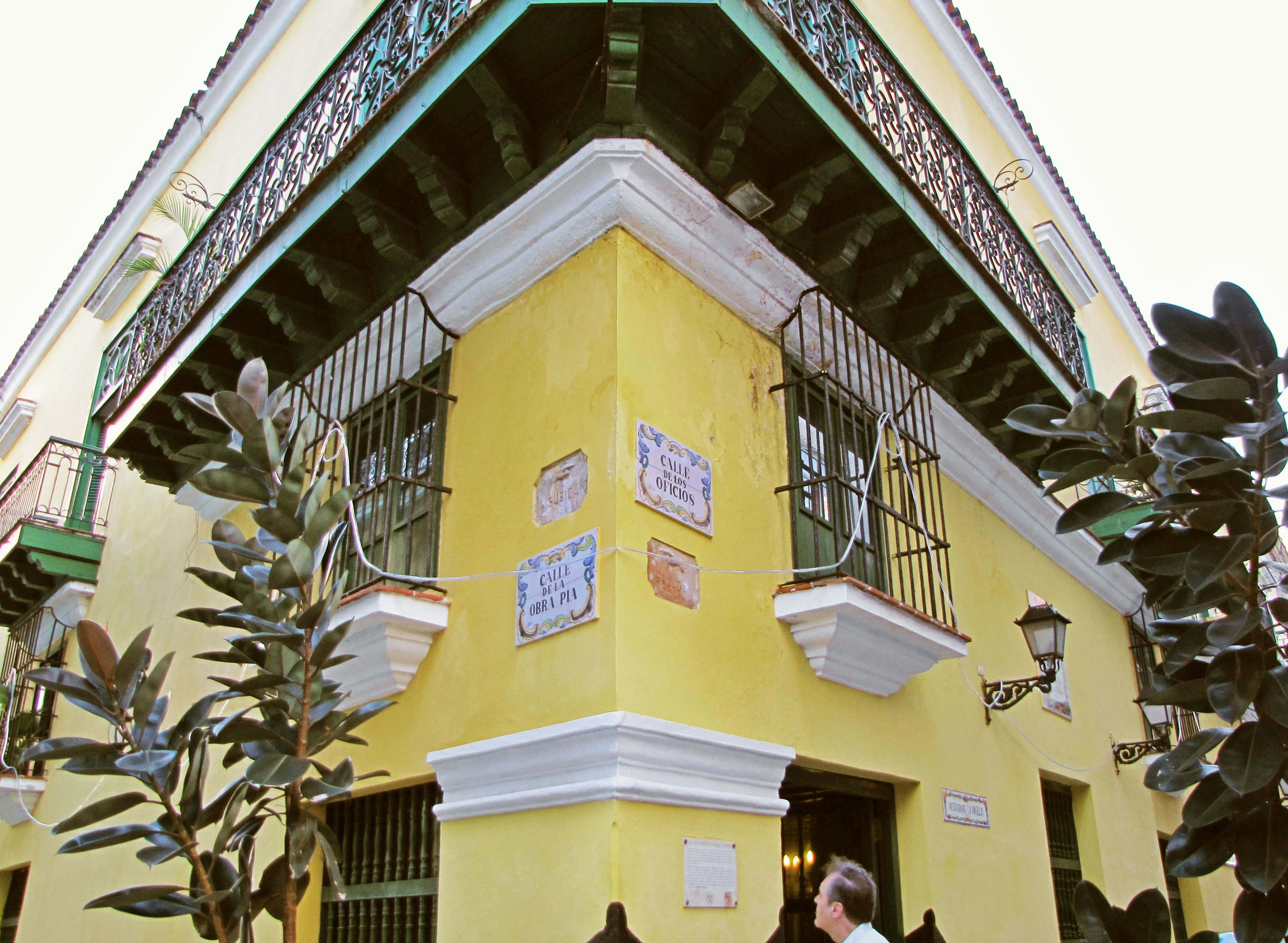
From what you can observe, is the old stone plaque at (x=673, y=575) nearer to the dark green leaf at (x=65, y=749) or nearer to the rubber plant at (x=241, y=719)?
the rubber plant at (x=241, y=719)

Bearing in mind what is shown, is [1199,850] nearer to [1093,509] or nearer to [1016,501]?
[1093,509]

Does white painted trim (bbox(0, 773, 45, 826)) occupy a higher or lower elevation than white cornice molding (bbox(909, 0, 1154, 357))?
lower

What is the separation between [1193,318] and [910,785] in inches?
127

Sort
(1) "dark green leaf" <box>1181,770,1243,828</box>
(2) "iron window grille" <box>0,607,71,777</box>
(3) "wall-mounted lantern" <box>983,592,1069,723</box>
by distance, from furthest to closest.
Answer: (2) "iron window grille" <box>0,607,71,777</box>
(3) "wall-mounted lantern" <box>983,592,1069,723</box>
(1) "dark green leaf" <box>1181,770,1243,828</box>

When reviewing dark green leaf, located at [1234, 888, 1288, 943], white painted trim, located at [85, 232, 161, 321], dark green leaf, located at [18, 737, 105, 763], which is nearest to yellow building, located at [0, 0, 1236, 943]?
dark green leaf, located at [18, 737, 105, 763]

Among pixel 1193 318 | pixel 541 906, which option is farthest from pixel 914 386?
A: pixel 541 906

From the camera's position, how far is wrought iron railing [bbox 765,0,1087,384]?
4.96 metres

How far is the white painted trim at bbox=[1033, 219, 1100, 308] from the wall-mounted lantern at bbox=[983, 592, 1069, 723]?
A: 5.45 metres

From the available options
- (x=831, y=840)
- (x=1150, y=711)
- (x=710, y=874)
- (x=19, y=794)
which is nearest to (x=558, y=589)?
(x=710, y=874)

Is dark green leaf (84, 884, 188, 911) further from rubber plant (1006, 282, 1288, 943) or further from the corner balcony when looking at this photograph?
the corner balcony

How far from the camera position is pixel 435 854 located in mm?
4512

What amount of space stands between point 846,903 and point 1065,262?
8.90 meters

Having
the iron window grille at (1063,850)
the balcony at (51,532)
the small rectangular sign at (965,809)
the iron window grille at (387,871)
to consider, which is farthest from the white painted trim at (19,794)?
the iron window grille at (1063,850)

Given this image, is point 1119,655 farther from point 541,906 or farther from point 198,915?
point 198,915
